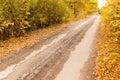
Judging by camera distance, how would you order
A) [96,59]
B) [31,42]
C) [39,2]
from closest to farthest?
[96,59], [31,42], [39,2]

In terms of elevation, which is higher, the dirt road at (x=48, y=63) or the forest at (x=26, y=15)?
the forest at (x=26, y=15)

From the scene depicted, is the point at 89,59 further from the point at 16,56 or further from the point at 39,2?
the point at 39,2

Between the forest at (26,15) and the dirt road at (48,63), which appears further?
the forest at (26,15)

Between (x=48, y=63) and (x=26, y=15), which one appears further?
(x=26, y=15)

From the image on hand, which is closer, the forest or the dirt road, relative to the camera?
the dirt road

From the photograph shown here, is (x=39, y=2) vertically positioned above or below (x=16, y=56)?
above

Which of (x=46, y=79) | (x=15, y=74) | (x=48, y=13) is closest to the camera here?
(x=46, y=79)

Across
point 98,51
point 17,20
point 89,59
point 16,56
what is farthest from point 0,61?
point 17,20

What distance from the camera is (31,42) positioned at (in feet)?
65.3

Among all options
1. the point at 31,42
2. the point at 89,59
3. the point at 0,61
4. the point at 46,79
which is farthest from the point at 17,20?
the point at 46,79

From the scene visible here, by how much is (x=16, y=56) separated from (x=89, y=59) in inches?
198

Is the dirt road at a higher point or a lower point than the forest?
lower

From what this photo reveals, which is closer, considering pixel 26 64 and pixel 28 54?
pixel 26 64

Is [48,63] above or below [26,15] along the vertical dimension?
below
